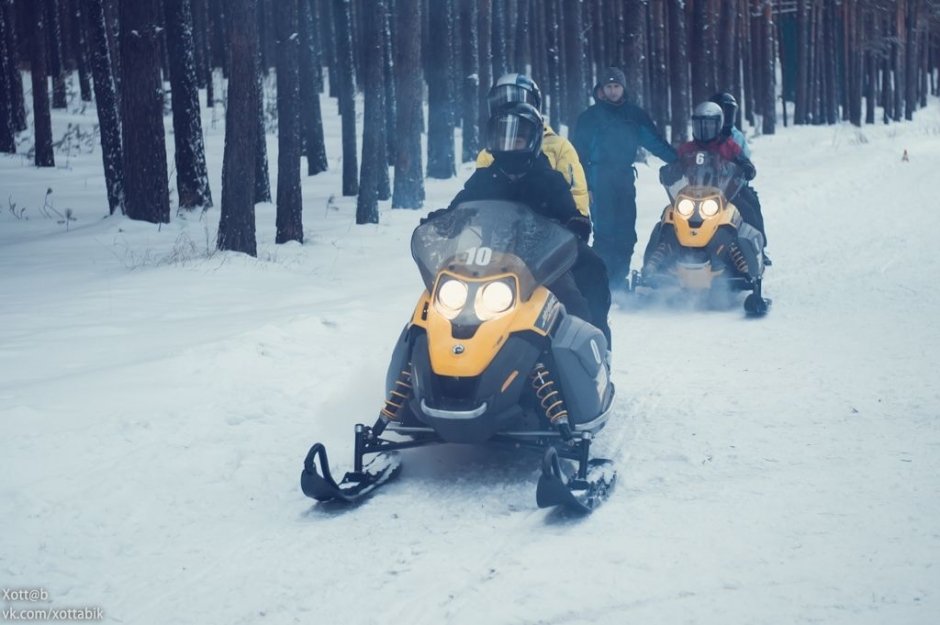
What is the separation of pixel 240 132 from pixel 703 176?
5404 mm

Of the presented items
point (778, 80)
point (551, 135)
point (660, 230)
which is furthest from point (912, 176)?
point (778, 80)

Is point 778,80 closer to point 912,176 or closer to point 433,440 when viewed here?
point 912,176

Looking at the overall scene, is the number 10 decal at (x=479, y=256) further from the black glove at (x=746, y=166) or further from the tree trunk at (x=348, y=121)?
the tree trunk at (x=348, y=121)

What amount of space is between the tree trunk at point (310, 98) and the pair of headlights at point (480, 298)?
16746 millimetres

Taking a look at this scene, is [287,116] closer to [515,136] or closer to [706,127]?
[706,127]

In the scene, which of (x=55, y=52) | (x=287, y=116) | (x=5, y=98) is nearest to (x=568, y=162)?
(x=287, y=116)

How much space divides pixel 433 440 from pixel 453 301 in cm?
77

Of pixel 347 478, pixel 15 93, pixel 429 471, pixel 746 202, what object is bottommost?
pixel 429 471

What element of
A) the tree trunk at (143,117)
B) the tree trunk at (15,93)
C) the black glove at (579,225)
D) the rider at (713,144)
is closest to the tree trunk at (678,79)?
the tree trunk at (143,117)

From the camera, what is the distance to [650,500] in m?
5.70

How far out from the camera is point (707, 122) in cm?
1195

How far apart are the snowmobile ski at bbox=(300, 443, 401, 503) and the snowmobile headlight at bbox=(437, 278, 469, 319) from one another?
92 cm

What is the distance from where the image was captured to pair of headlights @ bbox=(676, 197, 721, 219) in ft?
37.8

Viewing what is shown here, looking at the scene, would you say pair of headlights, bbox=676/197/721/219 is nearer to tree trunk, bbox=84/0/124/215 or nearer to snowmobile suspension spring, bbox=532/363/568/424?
snowmobile suspension spring, bbox=532/363/568/424
